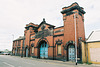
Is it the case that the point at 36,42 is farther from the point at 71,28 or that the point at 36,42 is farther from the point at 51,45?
the point at 71,28

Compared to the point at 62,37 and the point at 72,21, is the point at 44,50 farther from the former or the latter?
the point at 72,21

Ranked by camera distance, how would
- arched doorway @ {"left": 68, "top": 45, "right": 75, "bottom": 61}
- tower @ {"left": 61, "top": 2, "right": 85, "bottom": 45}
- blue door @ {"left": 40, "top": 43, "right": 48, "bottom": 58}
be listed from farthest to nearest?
blue door @ {"left": 40, "top": 43, "right": 48, "bottom": 58}, tower @ {"left": 61, "top": 2, "right": 85, "bottom": 45}, arched doorway @ {"left": 68, "top": 45, "right": 75, "bottom": 61}

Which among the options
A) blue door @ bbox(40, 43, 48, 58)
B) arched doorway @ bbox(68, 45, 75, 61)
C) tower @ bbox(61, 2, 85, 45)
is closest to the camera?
arched doorway @ bbox(68, 45, 75, 61)

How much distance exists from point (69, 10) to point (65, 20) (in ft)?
7.71

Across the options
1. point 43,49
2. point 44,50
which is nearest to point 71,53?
point 44,50

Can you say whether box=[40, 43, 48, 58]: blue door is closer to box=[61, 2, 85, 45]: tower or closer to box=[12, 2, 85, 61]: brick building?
box=[12, 2, 85, 61]: brick building

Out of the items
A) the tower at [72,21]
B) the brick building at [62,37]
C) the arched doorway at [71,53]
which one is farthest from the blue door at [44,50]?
the arched doorway at [71,53]

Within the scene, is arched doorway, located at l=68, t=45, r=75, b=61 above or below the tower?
below

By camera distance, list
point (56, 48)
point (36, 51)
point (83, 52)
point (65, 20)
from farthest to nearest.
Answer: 1. point (36, 51)
2. point (56, 48)
3. point (65, 20)
4. point (83, 52)

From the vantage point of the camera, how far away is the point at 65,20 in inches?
795

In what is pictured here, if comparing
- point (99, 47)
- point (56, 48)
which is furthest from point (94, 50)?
point (56, 48)

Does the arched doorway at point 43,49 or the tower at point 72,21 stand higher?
the tower at point 72,21

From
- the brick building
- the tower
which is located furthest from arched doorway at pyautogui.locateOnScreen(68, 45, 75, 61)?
the tower

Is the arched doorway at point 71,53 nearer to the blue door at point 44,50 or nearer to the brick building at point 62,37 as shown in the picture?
the brick building at point 62,37
